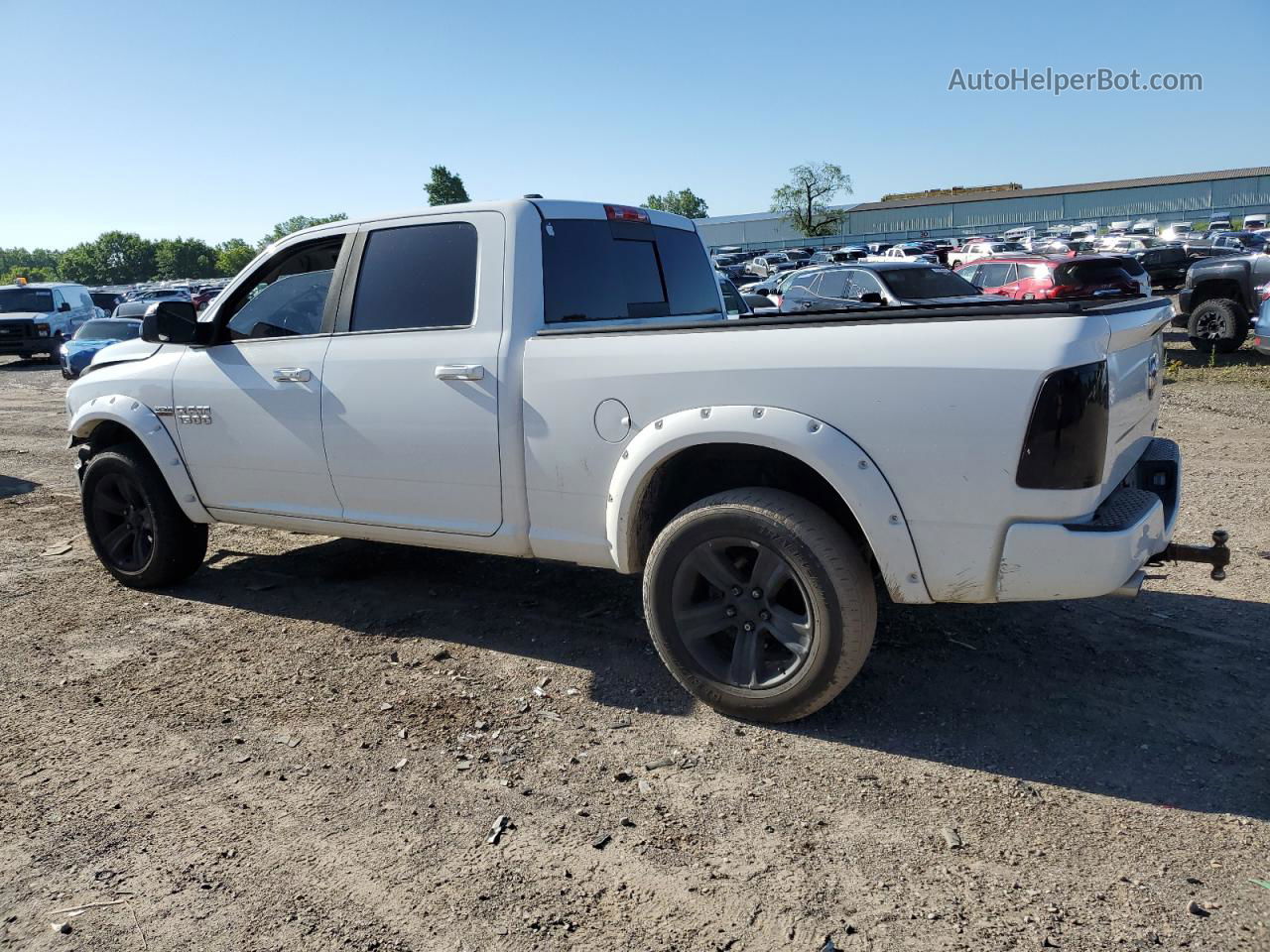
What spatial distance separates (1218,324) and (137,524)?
14633 mm

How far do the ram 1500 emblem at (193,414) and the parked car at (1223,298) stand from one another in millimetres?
14247

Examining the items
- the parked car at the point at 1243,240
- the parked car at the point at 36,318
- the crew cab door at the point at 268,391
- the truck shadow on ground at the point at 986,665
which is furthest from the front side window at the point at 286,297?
the parked car at the point at 1243,240

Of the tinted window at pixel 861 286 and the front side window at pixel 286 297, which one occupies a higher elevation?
the tinted window at pixel 861 286

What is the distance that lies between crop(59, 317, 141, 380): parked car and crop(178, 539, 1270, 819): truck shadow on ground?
48.3ft

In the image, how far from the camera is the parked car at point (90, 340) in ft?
58.6

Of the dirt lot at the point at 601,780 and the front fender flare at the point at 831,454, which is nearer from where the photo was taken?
the dirt lot at the point at 601,780

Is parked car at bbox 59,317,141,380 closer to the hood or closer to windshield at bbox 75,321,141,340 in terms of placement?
windshield at bbox 75,321,141,340

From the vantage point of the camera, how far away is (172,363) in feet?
16.7

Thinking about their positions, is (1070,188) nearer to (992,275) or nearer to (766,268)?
(766,268)

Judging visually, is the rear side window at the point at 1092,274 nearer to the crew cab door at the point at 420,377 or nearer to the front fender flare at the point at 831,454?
the crew cab door at the point at 420,377

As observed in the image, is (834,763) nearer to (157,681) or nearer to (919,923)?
(919,923)

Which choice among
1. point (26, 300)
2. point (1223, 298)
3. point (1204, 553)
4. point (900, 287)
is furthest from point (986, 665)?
point (26, 300)

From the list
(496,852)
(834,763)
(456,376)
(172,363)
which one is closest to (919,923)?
(834,763)

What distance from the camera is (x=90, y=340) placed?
18.7m
